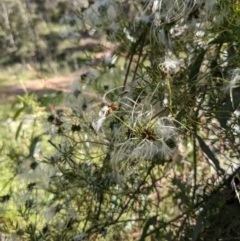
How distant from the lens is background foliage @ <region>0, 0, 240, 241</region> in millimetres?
811

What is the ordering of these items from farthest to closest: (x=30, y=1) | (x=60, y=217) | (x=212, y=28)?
1. (x=30, y=1)
2. (x=60, y=217)
3. (x=212, y=28)

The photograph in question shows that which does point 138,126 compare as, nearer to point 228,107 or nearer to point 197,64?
point 228,107

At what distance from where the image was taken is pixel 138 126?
745 millimetres

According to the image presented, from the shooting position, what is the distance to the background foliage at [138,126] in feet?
2.66

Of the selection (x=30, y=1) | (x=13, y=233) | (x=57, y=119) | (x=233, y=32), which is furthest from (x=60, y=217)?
(x=30, y=1)

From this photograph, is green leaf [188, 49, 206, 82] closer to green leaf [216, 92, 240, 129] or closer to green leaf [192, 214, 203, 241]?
green leaf [216, 92, 240, 129]

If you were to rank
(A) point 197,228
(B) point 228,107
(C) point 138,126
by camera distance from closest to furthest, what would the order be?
1. (C) point 138,126
2. (B) point 228,107
3. (A) point 197,228

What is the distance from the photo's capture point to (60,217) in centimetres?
117

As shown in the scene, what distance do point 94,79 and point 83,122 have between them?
212 millimetres

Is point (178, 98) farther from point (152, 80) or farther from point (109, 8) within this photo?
point (109, 8)

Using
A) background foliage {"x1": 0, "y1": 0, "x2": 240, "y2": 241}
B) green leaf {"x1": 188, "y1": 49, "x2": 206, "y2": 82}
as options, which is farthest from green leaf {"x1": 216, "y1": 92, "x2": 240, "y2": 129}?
green leaf {"x1": 188, "y1": 49, "x2": 206, "y2": 82}

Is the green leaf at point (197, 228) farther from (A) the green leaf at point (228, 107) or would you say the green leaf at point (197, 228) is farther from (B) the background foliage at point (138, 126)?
(A) the green leaf at point (228, 107)

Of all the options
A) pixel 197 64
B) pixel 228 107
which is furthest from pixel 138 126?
pixel 197 64

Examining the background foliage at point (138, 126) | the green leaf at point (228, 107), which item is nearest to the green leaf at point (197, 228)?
the background foliage at point (138, 126)
